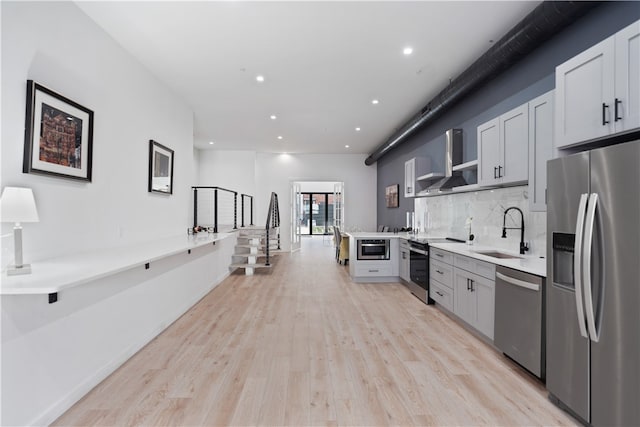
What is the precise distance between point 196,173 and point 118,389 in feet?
25.1

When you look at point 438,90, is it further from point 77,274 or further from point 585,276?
point 77,274

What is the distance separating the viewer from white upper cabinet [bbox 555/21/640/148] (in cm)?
166

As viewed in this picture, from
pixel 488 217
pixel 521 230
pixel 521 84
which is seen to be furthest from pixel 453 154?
pixel 521 230

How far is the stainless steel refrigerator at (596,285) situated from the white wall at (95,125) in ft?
11.8

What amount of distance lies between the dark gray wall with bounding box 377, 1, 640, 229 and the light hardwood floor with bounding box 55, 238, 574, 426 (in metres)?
2.55

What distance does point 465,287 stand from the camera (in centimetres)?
322

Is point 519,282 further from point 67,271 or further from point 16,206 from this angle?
point 16,206

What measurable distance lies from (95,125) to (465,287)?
4178 mm

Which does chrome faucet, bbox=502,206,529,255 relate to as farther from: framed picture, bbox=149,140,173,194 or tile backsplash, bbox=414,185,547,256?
framed picture, bbox=149,140,173,194

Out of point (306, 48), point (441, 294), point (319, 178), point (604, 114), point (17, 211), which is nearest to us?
point (17, 211)

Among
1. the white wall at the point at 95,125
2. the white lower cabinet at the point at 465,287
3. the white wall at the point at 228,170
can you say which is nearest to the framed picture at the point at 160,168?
the white wall at the point at 95,125

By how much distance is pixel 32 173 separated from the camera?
6.70ft

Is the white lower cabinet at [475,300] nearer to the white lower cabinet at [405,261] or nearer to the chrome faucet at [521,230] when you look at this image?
the chrome faucet at [521,230]

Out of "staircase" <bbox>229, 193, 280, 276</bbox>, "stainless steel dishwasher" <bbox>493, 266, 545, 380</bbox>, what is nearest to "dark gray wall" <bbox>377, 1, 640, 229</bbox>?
"stainless steel dishwasher" <bbox>493, 266, 545, 380</bbox>
